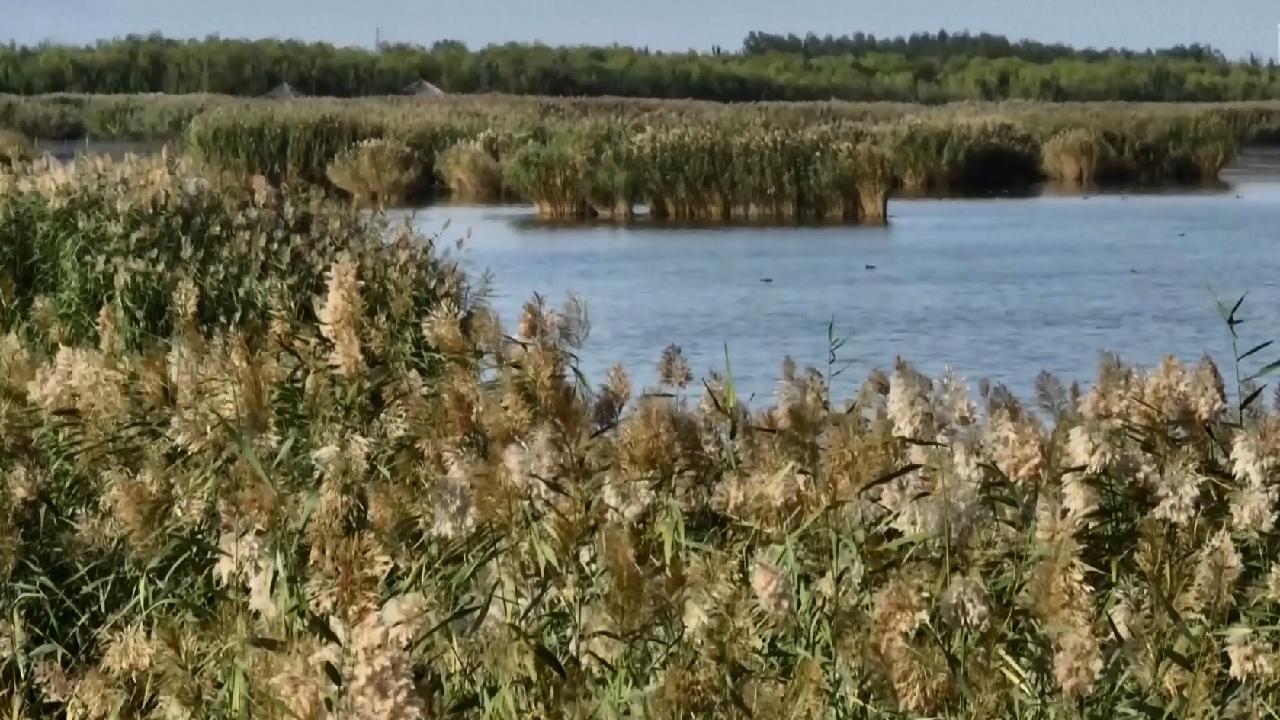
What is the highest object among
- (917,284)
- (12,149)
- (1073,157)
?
(12,149)

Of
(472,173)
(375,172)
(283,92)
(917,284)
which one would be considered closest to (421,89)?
(283,92)

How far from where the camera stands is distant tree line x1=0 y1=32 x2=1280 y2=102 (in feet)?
186

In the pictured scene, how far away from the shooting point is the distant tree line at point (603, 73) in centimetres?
5656

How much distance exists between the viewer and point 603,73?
Result: 63.1m

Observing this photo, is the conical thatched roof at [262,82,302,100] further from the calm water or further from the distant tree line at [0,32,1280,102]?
the calm water

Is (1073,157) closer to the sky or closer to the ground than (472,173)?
closer to the sky

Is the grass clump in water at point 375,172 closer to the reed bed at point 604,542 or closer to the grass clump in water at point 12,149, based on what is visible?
the grass clump in water at point 12,149

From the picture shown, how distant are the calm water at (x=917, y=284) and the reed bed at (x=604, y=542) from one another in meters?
4.76

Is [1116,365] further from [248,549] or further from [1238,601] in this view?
[248,549]

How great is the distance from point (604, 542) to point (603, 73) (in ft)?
199

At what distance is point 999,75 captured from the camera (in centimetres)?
6512

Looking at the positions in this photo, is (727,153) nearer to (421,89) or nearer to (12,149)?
(12,149)

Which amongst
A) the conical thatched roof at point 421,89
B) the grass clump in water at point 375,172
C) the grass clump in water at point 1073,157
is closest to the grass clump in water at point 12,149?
the grass clump in water at point 375,172

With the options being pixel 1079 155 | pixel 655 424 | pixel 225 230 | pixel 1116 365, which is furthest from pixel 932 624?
pixel 1079 155
